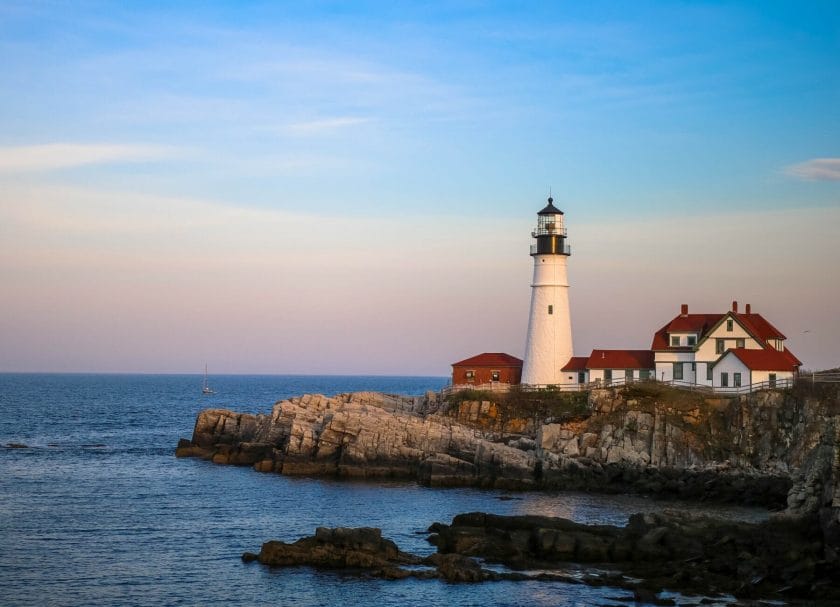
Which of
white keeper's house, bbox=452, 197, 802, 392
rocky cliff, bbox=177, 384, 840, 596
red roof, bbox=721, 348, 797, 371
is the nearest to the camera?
rocky cliff, bbox=177, 384, 840, 596

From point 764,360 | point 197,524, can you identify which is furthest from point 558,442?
point 197,524

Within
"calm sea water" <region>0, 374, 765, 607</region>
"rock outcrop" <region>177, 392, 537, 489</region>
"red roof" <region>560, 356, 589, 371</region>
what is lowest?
"calm sea water" <region>0, 374, 765, 607</region>

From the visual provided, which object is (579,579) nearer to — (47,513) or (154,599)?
(154,599)

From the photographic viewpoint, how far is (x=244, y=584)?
27.8m

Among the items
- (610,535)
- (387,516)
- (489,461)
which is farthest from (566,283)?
(610,535)

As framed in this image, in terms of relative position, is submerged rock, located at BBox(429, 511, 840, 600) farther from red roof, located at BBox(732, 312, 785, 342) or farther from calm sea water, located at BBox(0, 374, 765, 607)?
red roof, located at BBox(732, 312, 785, 342)

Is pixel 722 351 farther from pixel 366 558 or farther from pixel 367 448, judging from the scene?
pixel 366 558

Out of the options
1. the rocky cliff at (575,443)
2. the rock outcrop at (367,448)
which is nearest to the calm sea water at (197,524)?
the rock outcrop at (367,448)

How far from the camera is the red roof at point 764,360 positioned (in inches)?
2058

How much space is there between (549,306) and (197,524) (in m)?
28.7

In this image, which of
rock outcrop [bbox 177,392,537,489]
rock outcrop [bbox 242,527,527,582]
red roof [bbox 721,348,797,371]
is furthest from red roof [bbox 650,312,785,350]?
rock outcrop [bbox 242,527,527,582]

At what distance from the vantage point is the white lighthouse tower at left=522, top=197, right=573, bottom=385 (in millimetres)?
58938

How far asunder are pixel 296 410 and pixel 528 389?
13329 mm

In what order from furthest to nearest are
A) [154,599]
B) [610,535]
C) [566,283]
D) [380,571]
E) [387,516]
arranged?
[566,283]
[387,516]
[610,535]
[380,571]
[154,599]
